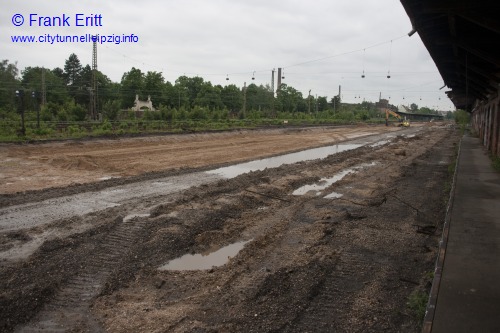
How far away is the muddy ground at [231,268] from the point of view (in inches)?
187

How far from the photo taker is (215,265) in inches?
269

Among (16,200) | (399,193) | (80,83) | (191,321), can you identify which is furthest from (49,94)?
(191,321)

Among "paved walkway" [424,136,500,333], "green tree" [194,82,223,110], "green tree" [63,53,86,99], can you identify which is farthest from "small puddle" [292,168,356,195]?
"green tree" [63,53,86,99]

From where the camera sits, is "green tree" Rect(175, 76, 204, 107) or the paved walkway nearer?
the paved walkway

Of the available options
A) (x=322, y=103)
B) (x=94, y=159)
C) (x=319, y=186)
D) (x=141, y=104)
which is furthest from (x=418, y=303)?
(x=322, y=103)

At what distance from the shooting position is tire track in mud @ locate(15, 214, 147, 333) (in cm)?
469

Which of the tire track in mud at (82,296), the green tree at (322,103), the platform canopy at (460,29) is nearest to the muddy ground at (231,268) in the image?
the tire track in mud at (82,296)

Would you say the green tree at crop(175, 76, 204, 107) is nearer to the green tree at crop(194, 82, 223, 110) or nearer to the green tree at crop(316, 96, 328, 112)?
the green tree at crop(194, 82, 223, 110)

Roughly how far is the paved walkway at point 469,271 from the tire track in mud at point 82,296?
3898 mm

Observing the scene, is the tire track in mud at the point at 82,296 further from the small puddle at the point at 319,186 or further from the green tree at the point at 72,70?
the green tree at the point at 72,70

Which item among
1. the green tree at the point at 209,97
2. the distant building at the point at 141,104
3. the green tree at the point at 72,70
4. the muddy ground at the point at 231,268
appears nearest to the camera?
the muddy ground at the point at 231,268

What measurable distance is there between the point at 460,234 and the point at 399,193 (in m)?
6.38

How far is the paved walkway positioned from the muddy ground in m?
0.53

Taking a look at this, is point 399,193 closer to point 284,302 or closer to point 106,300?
point 284,302
